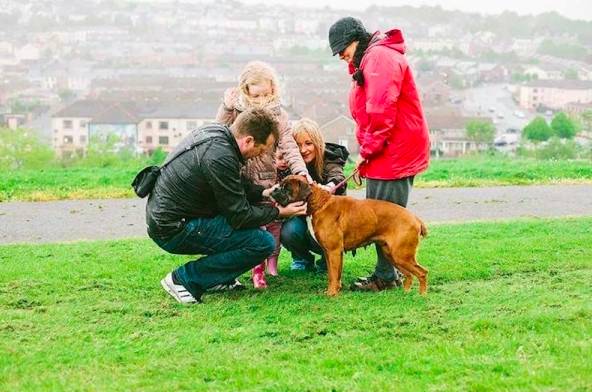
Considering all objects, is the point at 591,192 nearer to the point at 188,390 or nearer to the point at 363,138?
the point at 363,138

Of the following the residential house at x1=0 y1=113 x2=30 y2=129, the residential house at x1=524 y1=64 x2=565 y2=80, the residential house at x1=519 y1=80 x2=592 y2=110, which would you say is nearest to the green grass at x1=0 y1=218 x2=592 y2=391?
the residential house at x1=0 y1=113 x2=30 y2=129

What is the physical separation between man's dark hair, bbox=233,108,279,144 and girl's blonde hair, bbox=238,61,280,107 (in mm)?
748

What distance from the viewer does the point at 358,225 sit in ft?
22.2

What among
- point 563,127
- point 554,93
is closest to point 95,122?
point 563,127

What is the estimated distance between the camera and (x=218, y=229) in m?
6.77

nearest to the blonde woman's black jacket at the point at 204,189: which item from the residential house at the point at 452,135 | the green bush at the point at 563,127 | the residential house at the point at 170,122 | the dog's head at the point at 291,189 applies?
the dog's head at the point at 291,189

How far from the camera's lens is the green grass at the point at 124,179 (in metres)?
14.3

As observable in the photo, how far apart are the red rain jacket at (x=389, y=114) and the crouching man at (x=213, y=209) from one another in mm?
755

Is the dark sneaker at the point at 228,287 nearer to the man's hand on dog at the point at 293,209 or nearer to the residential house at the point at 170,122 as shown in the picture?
the man's hand on dog at the point at 293,209

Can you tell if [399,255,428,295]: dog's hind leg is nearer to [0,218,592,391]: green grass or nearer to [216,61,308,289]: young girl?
[0,218,592,391]: green grass

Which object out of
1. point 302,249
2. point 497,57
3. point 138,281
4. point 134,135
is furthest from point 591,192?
point 497,57

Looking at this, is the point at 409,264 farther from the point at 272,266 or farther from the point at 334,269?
the point at 272,266

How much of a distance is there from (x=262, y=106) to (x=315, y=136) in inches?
29.0

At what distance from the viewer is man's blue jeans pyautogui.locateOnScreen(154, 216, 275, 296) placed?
6.75 metres
